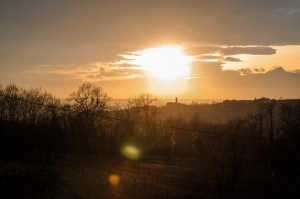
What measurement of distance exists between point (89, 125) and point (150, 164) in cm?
2029

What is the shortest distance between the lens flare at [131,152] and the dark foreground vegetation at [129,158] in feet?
0.90

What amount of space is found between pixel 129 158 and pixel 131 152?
5576 mm

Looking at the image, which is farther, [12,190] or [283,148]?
[283,148]

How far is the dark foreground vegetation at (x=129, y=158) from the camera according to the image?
3200cm

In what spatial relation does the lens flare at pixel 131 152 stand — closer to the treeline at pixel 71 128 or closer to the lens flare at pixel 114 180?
the treeline at pixel 71 128

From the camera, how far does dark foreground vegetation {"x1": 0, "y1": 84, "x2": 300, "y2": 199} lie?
105ft

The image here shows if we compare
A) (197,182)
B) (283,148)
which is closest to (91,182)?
(197,182)

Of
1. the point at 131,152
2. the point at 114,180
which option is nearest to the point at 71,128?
A: the point at 131,152

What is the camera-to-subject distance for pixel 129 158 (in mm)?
71312

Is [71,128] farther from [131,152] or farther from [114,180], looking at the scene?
[114,180]

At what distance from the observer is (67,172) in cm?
4741

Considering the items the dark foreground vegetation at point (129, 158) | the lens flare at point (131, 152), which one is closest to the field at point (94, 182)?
the dark foreground vegetation at point (129, 158)

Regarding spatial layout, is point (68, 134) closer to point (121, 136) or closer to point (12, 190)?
point (121, 136)

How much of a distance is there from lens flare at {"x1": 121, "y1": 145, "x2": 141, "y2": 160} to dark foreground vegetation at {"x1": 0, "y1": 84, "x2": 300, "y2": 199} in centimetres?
27
